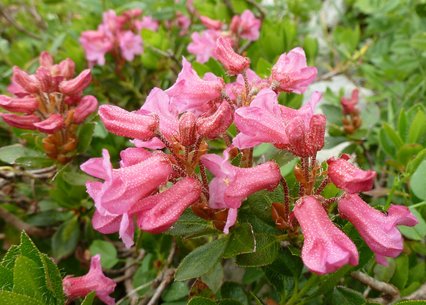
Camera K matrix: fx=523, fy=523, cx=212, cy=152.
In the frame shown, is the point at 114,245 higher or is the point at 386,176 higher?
the point at 386,176

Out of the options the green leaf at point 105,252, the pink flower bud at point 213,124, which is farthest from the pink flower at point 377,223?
the green leaf at point 105,252

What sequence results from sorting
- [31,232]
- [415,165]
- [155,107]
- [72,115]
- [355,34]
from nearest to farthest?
[155,107]
[415,165]
[72,115]
[31,232]
[355,34]

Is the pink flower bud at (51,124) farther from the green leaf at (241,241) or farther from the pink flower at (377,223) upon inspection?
the pink flower at (377,223)

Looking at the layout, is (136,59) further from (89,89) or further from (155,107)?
(155,107)

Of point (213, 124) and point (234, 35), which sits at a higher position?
point (213, 124)

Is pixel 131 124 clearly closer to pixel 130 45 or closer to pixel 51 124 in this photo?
pixel 51 124

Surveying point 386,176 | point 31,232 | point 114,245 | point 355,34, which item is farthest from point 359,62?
point 31,232

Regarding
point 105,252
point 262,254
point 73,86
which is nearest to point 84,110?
point 73,86
